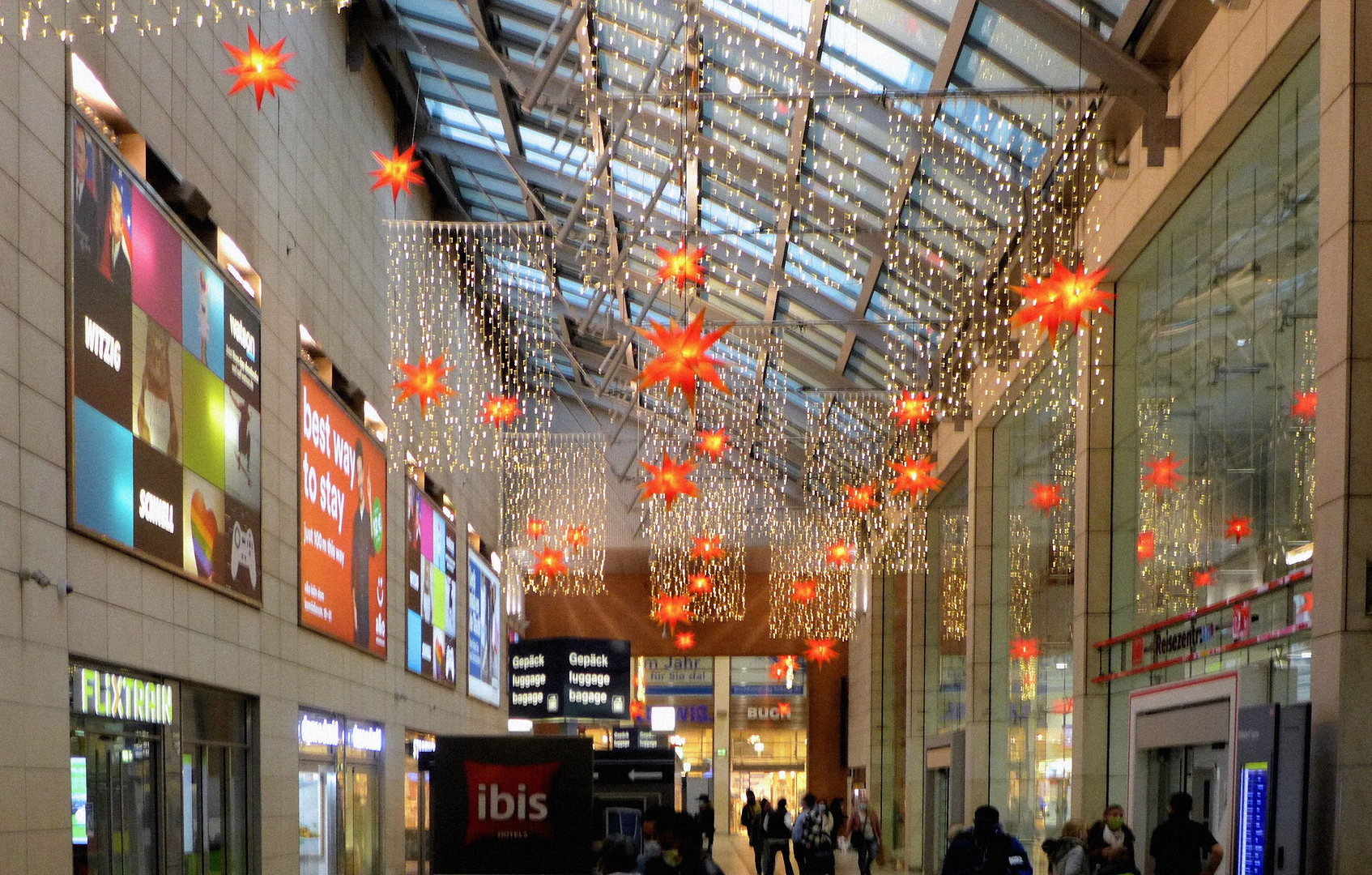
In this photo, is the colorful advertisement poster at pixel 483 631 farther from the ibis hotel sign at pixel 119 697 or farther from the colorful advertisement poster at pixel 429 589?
the ibis hotel sign at pixel 119 697

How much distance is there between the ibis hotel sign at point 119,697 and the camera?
10102 mm

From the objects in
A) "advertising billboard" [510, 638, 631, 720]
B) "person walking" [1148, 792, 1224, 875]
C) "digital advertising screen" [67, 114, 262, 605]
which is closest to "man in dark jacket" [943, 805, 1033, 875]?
"person walking" [1148, 792, 1224, 875]

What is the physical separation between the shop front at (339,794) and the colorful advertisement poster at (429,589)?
2608 mm

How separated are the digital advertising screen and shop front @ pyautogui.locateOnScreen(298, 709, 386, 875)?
335 centimetres

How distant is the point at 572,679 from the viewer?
28.8 meters

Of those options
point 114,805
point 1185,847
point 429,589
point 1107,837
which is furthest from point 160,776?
point 429,589

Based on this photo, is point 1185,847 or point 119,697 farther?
point 119,697

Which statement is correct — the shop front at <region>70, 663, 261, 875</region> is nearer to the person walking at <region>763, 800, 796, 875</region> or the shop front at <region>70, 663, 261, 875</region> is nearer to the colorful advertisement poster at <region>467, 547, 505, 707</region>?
the person walking at <region>763, 800, 796, 875</region>

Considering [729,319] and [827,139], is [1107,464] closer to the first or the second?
[827,139]

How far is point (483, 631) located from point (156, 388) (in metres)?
21.6

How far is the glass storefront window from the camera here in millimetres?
16891

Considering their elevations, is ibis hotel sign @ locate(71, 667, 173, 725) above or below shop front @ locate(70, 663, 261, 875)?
above

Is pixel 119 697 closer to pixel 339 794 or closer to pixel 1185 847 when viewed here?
pixel 1185 847

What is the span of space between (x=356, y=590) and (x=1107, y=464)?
9071mm
